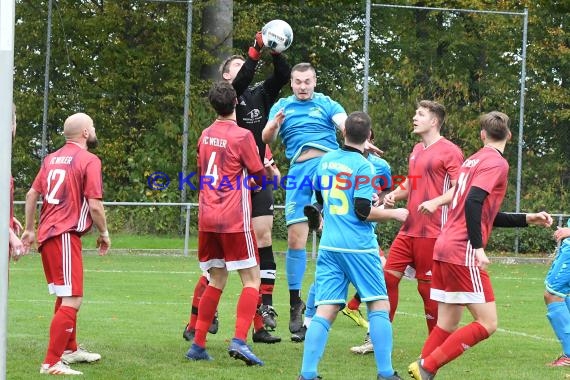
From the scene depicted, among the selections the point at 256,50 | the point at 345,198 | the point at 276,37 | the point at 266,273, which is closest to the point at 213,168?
the point at 345,198

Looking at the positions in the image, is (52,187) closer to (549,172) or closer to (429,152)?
(429,152)

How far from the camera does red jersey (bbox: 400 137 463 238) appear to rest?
8.80 m

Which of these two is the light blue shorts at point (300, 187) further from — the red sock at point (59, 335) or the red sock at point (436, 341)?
the red sock at point (59, 335)

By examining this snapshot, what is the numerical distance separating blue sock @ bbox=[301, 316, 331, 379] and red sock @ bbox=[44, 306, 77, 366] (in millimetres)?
1777

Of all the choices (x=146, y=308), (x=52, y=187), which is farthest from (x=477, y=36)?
(x=52, y=187)

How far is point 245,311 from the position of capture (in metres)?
8.40

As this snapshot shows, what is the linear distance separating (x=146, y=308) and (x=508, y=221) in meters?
6.00

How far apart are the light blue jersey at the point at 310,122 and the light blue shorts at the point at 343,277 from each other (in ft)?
8.86

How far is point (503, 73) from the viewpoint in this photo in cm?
2192

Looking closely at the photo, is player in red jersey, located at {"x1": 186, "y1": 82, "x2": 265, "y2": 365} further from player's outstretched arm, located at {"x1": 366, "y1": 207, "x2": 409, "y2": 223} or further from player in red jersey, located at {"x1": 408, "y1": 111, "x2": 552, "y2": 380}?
player in red jersey, located at {"x1": 408, "y1": 111, "x2": 552, "y2": 380}

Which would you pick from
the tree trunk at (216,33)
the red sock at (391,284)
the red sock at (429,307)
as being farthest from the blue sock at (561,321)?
the tree trunk at (216,33)

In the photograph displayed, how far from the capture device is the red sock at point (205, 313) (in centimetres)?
848

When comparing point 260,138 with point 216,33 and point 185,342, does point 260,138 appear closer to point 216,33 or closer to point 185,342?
point 185,342

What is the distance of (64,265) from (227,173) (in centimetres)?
141
